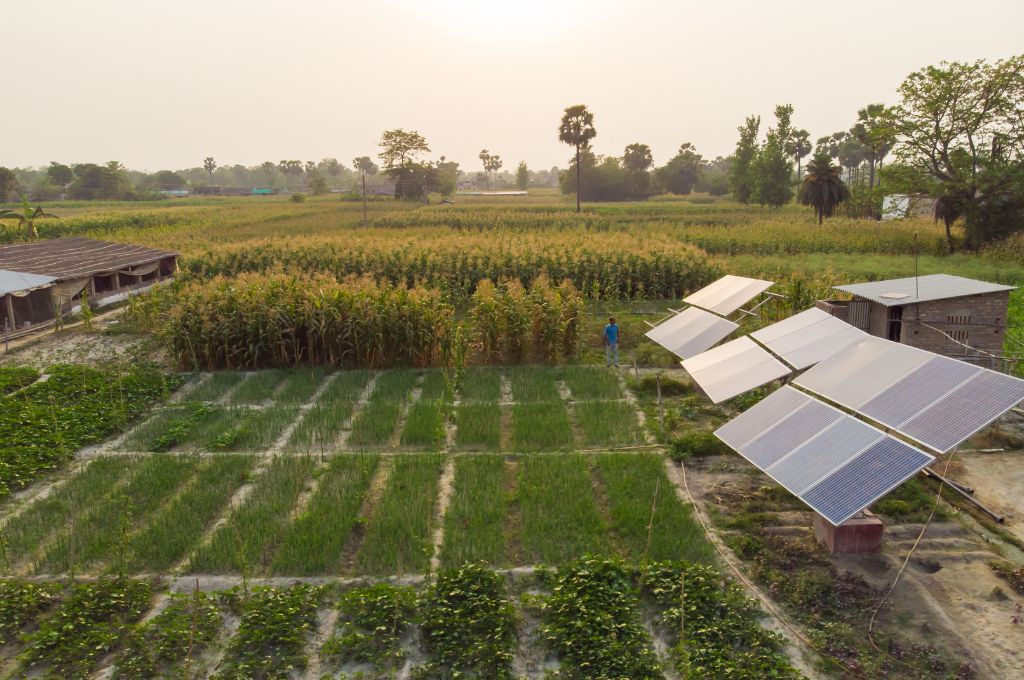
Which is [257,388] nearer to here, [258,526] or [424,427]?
[424,427]

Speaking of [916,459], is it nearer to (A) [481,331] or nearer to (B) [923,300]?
(B) [923,300]

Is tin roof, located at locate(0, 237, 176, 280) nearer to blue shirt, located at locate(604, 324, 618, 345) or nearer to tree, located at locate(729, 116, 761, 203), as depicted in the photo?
blue shirt, located at locate(604, 324, 618, 345)

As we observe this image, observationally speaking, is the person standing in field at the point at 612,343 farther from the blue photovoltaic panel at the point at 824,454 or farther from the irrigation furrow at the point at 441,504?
the blue photovoltaic panel at the point at 824,454

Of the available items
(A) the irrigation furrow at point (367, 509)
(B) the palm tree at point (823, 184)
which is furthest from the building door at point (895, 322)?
(B) the palm tree at point (823, 184)

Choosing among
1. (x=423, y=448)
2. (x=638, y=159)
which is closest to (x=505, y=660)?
(x=423, y=448)

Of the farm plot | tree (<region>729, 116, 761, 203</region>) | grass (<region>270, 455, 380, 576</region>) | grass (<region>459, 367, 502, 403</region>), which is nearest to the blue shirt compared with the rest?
grass (<region>459, 367, 502, 403</region>)

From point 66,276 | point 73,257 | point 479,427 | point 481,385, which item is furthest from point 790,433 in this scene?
point 73,257

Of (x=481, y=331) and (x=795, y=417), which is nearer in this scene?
(x=795, y=417)
